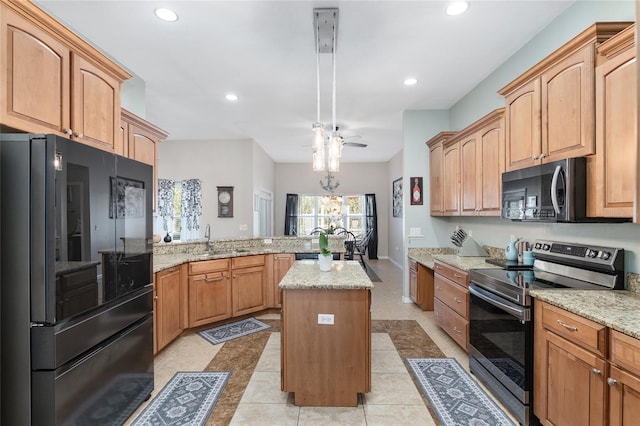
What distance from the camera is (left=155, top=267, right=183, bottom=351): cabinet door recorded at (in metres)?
2.83

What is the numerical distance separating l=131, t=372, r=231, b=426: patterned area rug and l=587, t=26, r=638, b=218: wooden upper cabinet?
2872 mm

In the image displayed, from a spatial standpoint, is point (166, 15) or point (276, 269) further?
point (276, 269)

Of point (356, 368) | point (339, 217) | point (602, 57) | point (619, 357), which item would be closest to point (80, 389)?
point (356, 368)

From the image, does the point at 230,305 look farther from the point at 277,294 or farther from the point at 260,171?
the point at 260,171

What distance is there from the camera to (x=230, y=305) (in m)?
3.72

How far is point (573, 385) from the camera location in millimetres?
1547

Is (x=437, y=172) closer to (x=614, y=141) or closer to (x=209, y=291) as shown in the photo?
(x=614, y=141)

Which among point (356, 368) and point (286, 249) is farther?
point (286, 249)

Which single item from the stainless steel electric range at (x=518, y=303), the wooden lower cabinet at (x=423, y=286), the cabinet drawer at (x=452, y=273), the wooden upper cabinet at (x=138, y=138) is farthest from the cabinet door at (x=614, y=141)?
the wooden upper cabinet at (x=138, y=138)

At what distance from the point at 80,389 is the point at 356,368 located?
5.34ft

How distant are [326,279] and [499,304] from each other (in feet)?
4.11

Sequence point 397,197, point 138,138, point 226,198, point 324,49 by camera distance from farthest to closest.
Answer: point 397,197, point 226,198, point 138,138, point 324,49

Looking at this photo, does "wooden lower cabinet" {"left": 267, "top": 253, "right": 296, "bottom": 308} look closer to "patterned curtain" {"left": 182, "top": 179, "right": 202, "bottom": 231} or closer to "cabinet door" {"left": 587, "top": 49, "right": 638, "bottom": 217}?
"patterned curtain" {"left": 182, "top": 179, "right": 202, "bottom": 231}

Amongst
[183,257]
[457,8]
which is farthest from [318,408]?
[457,8]
